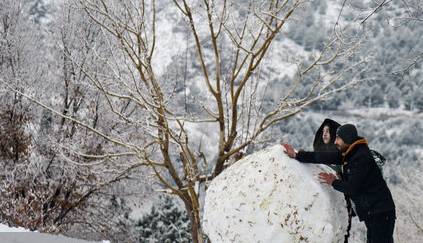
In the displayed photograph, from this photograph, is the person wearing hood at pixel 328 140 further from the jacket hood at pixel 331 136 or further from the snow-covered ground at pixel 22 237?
the snow-covered ground at pixel 22 237

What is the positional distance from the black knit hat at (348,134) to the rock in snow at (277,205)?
51 centimetres

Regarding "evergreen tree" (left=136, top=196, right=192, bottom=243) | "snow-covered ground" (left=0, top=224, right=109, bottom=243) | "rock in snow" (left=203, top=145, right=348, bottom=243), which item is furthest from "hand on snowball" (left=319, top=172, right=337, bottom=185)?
"evergreen tree" (left=136, top=196, right=192, bottom=243)

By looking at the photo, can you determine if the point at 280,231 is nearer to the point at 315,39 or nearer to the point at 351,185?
the point at 351,185

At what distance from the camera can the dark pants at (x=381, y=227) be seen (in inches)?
184

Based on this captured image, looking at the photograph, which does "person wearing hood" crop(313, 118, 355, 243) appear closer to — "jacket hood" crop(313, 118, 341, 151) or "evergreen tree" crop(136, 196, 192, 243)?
"jacket hood" crop(313, 118, 341, 151)

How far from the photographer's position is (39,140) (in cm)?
1452

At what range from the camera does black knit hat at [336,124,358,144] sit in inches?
188

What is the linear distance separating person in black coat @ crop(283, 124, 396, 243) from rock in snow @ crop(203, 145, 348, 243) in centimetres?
30

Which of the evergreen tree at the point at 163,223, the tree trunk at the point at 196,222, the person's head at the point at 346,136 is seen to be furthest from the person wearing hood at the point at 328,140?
the evergreen tree at the point at 163,223

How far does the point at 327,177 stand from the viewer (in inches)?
195

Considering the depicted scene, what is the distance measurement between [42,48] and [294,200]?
44.7 feet

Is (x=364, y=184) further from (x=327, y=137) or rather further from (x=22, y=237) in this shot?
(x=22, y=237)

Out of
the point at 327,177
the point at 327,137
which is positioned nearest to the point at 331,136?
the point at 327,137

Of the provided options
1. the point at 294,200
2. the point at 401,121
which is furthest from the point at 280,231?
the point at 401,121
